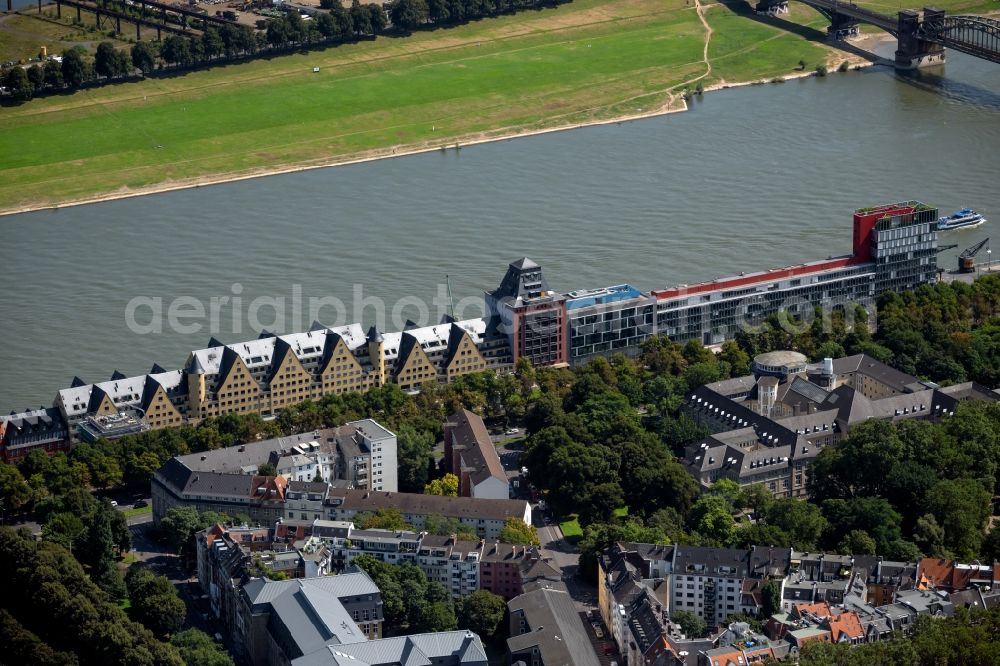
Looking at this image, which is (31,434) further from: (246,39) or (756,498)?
(246,39)

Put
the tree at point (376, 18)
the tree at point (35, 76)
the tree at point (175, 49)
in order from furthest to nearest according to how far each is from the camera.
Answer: the tree at point (376, 18), the tree at point (175, 49), the tree at point (35, 76)

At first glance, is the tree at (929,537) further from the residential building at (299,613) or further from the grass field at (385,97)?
the grass field at (385,97)

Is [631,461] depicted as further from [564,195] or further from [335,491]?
[564,195]

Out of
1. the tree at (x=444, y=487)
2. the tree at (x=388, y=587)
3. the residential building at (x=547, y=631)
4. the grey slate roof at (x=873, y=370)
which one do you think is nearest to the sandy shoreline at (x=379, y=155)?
the grey slate roof at (x=873, y=370)

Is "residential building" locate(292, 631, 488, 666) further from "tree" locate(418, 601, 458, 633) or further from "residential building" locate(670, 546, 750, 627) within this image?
"residential building" locate(670, 546, 750, 627)

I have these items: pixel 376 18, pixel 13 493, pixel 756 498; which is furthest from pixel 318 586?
pixel 376 18

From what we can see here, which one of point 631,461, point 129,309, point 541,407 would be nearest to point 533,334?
point 541,407
